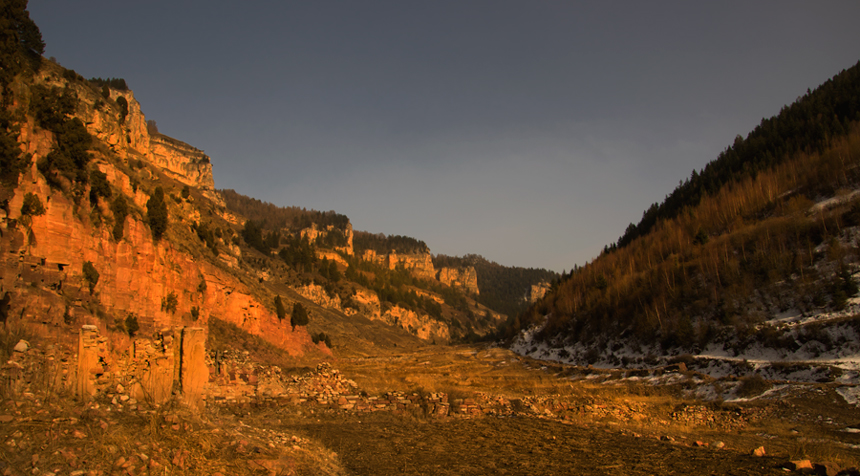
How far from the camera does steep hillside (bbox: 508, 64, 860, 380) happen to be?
103ft

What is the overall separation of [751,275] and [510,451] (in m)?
39.5

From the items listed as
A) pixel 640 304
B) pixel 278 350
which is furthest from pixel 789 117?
pixel 278 350

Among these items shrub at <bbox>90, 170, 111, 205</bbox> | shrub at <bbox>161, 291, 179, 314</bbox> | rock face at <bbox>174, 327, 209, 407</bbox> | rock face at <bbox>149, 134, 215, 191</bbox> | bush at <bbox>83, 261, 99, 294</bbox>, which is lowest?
rock face at <bbox>174, 327, 209, 407</bbox>

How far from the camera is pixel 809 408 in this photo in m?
17.9

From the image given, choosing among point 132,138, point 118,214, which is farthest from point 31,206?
point 132,138

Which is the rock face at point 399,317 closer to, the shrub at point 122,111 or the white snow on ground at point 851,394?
the shrub at point 122,111

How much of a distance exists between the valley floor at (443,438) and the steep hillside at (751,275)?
1295 cm

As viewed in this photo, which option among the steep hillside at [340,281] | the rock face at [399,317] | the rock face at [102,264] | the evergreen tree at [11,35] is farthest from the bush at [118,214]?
the rock face at [399,317]

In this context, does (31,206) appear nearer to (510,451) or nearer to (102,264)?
(102,264)

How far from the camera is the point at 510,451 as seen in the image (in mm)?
10695

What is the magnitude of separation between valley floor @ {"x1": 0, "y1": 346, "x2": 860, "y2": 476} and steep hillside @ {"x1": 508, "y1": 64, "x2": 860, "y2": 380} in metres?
13.0

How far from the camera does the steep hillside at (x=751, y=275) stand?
31406mm

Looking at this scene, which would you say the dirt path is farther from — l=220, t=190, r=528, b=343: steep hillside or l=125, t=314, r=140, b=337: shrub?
l=220, t=190, r=528, b=343: steep hillside

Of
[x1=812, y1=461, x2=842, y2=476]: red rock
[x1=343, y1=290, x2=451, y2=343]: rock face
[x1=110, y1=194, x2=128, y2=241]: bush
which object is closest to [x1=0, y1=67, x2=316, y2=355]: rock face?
[x1=110, y1=194, x2=128, y2=241]: bush
